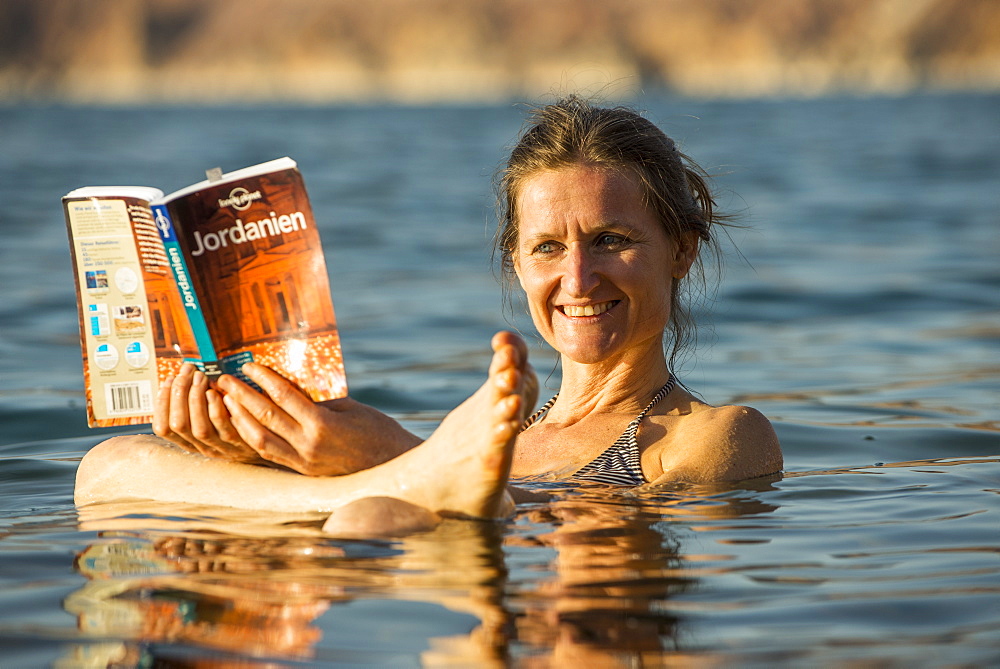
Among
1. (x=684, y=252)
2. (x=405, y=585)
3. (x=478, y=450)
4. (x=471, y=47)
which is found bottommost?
(x=405, y=585)

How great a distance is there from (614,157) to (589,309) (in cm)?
46

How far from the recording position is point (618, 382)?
394cm

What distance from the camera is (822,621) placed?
2.54 metres

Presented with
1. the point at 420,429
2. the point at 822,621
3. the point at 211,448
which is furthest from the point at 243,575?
the point at 420,429

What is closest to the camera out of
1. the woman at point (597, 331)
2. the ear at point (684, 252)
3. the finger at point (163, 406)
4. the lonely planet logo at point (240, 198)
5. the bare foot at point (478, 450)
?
the bare foot at point (478, 450)

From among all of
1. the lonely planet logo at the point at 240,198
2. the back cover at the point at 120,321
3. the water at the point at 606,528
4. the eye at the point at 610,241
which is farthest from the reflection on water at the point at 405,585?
the lonely planet logo at the point at 240,198

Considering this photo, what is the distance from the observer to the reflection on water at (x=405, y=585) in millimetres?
2346

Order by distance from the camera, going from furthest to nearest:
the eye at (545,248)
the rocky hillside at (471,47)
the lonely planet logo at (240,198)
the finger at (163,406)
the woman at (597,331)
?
the rocky hillside at (471,47) → the eye at (545,248) → the woman at (597,331) → the finger at (163,406) → the lonely planet logo at (240,198)

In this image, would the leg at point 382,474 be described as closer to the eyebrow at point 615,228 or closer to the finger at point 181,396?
the finger at point 181,396

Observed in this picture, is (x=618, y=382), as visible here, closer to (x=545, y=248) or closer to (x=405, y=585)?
(x=545, y=248)

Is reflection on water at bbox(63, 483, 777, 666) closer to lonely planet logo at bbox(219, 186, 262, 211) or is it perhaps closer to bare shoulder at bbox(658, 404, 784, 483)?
bare shoulder at bbox(658, 404, 784, 483)

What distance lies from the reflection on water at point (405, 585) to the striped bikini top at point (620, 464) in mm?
157

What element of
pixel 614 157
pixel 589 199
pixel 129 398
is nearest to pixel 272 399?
pixel 129 398

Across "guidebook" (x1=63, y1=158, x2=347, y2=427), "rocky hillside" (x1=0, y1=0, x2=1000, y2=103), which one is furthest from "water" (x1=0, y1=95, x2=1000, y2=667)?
"rocky hillside" (x1=0, y1=0, x2=1000, y2=103)
